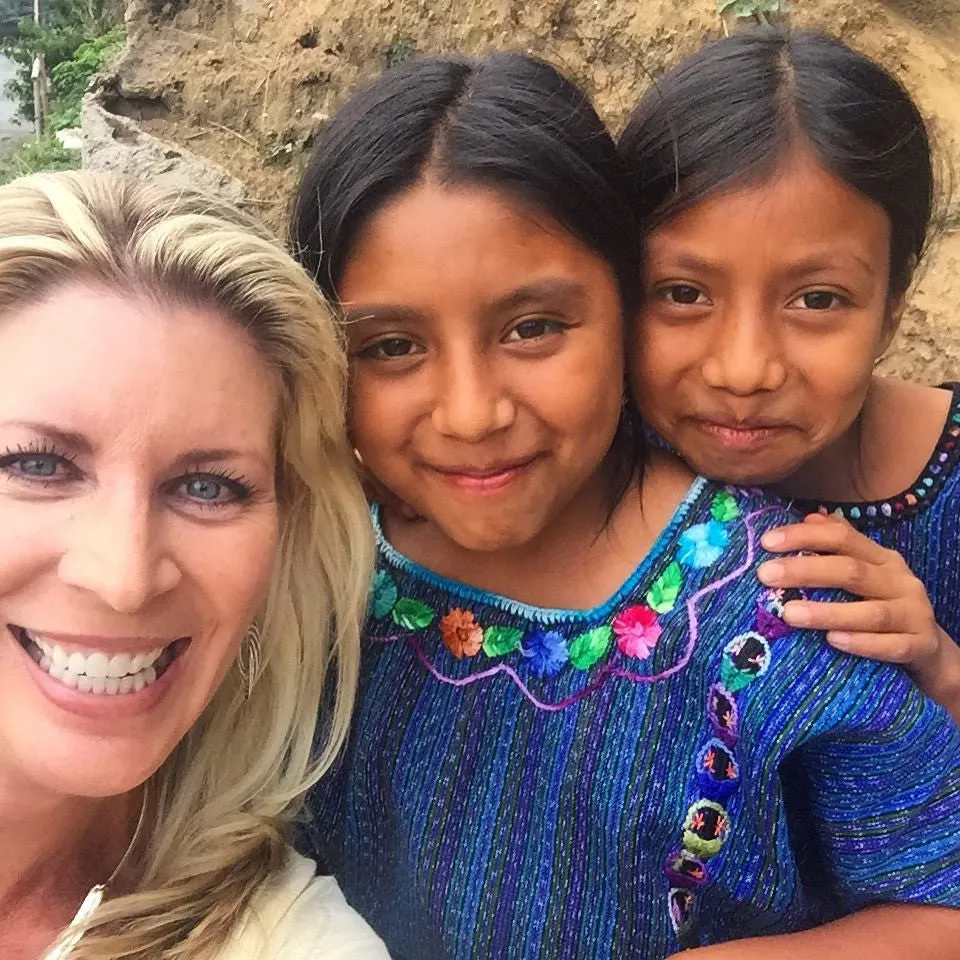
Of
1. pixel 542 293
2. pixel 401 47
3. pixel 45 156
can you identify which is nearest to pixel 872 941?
pixel 542 293

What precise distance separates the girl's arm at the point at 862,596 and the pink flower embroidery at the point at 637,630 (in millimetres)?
161

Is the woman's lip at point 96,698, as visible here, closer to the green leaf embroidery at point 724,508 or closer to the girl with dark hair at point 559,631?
the girl with dark hair at point 559,631

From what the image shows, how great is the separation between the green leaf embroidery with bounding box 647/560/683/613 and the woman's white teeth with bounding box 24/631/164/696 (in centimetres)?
67

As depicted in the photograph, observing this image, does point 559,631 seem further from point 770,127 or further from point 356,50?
point 356,50

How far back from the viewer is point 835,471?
1819mm

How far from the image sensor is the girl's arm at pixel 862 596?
138cm

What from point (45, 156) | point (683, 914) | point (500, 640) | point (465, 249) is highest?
point (465, 249)

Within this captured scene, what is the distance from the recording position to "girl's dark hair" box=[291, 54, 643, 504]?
134cm

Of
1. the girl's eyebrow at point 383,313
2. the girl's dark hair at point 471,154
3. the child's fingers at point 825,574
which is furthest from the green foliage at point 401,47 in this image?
the child's fingers at point 825,574

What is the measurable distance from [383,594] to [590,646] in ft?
1.14

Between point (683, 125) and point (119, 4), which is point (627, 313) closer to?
point (683, 125)

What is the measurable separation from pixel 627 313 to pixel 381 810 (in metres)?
0.85

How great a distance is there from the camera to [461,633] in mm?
1572

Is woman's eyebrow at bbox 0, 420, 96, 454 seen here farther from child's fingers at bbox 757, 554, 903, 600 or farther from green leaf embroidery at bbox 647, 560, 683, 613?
child's fingers at bbox 757, 554, 903, 600
